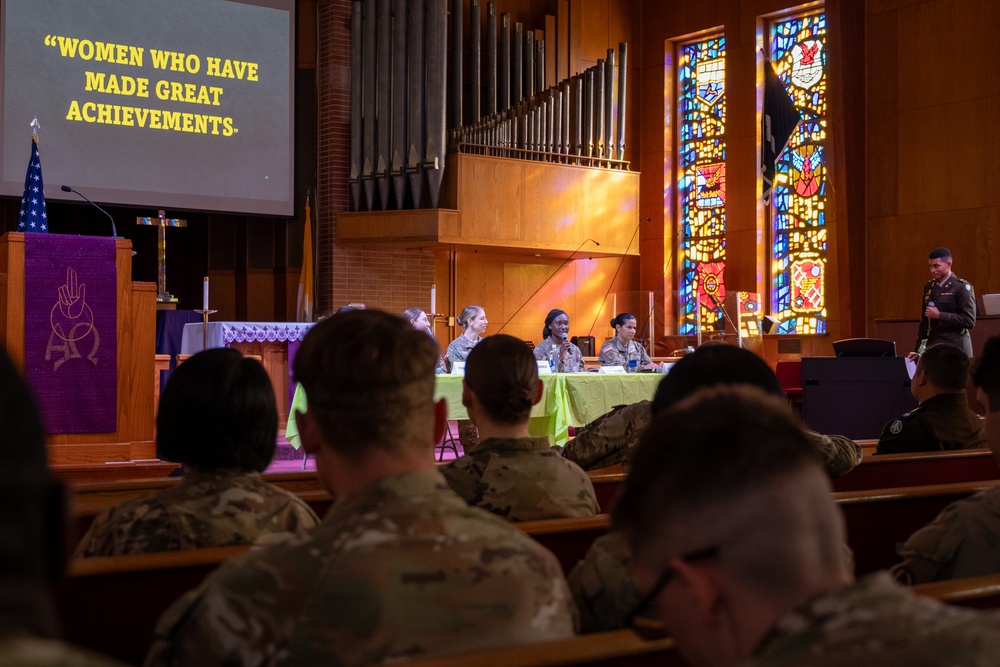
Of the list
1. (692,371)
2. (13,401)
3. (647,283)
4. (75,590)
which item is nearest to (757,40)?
(647,283)

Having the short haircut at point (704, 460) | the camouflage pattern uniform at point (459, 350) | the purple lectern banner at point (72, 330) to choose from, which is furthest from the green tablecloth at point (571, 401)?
the short haircut at point (704, 460)

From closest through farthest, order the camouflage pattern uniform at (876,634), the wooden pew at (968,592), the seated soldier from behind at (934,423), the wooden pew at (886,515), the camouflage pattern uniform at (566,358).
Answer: the camouflage pattern uniform at (876,634)
the wooden pew at (968,592)
the wooden pew at (886,515)
the seated soldier from behind at (934,423)
the camouflage pattern uniform at (566,358)

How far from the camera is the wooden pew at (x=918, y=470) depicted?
3779mm

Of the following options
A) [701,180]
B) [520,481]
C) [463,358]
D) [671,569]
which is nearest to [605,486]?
[520,481]

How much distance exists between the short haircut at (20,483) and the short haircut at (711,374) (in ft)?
5.14

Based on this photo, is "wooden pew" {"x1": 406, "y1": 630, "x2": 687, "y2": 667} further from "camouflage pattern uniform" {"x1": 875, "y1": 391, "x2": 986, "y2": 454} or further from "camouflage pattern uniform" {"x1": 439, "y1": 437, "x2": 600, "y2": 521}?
"camouflage pattern uniform" {"x1": 875, "y1": 391, "x2": 986, "y2": 454}

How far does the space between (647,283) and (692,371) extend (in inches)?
411

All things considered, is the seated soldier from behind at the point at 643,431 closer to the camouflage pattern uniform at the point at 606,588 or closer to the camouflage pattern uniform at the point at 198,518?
the camouflage pattern uniform at the point at 606,588

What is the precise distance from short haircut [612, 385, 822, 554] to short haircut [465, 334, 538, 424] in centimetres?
174

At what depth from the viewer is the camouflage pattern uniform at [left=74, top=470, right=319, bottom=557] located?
2061 mm

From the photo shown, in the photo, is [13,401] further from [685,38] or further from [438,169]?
[685,38]

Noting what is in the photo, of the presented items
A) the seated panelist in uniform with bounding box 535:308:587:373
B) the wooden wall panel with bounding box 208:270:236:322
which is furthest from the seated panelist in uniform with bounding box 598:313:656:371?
the wooden wall panel with bounding box 208:270:236:322

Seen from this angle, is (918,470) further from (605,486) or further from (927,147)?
(927,147)

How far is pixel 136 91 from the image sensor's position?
31.7 feet
